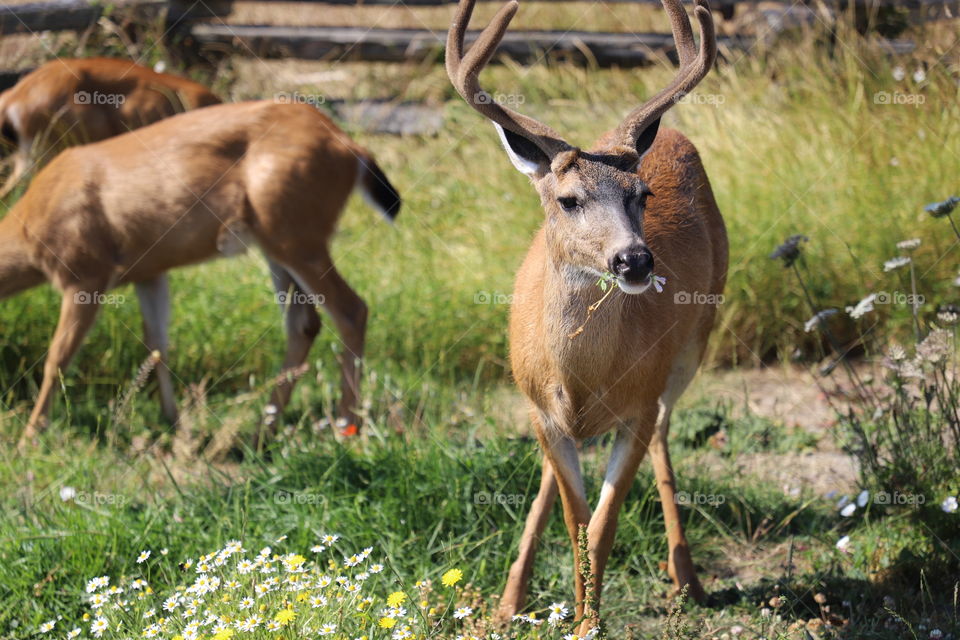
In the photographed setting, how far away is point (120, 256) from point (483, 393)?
Answer: 2218 millimetres

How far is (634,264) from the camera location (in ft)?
10.9

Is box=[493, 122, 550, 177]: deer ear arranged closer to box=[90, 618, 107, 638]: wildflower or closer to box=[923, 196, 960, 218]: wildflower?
box=[923, 196, 960, 218]: wildflower

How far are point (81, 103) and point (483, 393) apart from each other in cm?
345

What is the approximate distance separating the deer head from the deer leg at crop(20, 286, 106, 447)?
3263mm

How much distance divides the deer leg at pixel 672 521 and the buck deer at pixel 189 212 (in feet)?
6.67

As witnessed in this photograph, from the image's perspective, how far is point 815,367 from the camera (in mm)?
6691

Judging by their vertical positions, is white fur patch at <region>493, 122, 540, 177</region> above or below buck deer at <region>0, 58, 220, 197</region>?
above

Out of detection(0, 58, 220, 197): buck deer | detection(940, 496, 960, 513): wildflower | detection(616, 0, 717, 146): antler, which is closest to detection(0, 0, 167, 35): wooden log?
detection(0, 58, 220, 197): buck deer

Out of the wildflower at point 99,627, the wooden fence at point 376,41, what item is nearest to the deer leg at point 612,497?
the wildflower at point 99,627

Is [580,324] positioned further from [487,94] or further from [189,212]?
[189,212]

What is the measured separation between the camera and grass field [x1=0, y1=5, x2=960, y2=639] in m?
4.40

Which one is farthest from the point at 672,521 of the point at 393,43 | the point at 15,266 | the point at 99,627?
the point at 393,43

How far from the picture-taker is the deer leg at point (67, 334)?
6152 millimetres

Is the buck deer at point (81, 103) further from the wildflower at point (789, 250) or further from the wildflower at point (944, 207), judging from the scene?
the wildflower at point (944, 207)
